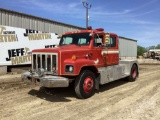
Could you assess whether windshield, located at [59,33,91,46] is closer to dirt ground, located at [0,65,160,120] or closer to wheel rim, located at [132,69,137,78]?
dirt ground, located at [0,65,160,120]

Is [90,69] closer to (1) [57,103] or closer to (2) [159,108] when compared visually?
(1) [57,103]

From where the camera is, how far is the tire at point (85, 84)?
7.38m

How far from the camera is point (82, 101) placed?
731 cm

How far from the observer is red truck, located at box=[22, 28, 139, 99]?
7027mm

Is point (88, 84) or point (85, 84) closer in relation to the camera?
point (85, 84)

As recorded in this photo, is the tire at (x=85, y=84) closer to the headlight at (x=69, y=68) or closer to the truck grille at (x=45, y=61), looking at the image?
the headlight at (x=69, y=68)

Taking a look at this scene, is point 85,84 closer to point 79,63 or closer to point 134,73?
point 79,63

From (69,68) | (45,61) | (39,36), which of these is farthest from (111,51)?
(39,36)

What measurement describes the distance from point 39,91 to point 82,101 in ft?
7.46

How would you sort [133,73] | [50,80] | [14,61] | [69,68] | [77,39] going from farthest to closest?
[14,61], [133,73], [77,39], [69,68], [50,80]

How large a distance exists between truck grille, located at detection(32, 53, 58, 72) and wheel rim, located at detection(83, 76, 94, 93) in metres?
1.22

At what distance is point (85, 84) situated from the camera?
299 inches

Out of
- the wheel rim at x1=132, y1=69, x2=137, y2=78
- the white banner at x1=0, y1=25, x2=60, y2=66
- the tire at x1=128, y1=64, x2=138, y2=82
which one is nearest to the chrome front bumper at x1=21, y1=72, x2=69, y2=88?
the tire at x1=128, y1=64, x2=138, y2=82

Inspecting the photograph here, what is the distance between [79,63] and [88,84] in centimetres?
99
